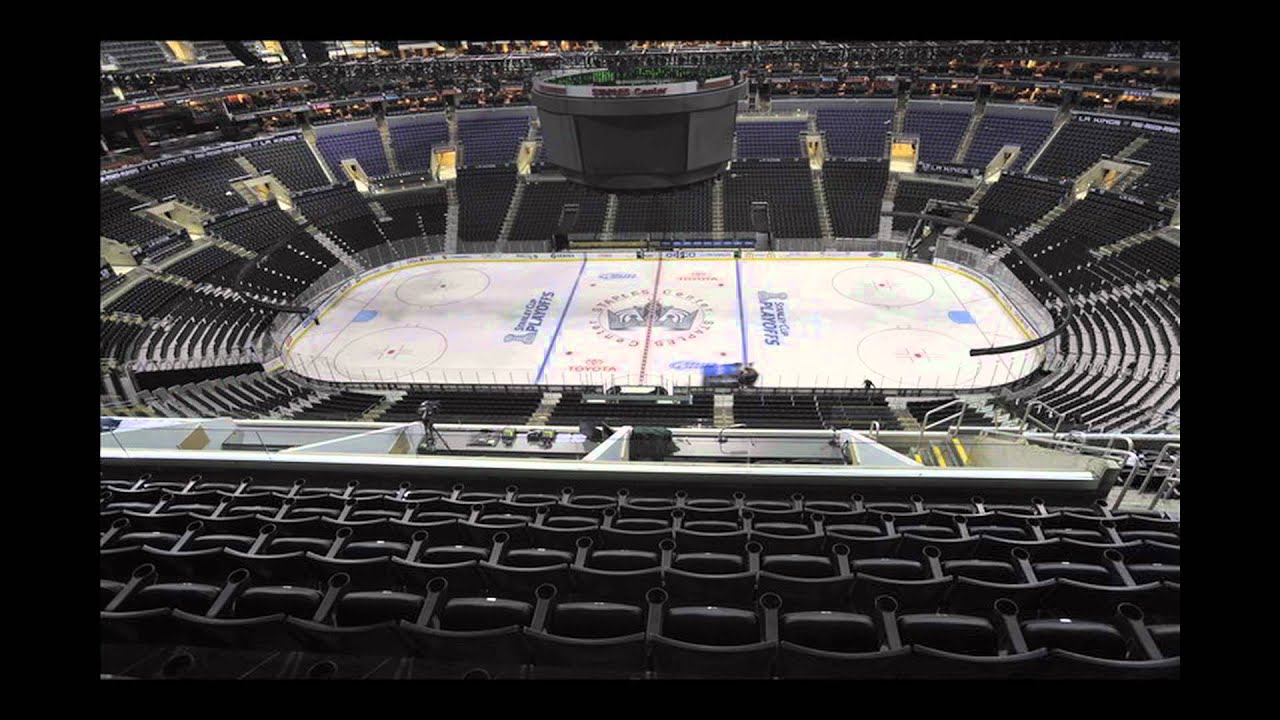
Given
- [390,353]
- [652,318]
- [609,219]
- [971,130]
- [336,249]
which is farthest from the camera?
[971,130]

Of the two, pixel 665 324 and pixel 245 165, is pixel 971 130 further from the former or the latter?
pixel 245 165

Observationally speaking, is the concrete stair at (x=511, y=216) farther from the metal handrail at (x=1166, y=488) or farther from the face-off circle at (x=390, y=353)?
the metal handrail at (x=1166, y=488)

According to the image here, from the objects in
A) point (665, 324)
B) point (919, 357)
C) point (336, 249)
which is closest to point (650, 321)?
point (665, 324)

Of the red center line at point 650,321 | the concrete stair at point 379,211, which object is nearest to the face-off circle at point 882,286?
the red center line at point 650,321

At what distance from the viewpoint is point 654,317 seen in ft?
84.6

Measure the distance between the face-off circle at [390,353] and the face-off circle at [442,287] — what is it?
111 inches

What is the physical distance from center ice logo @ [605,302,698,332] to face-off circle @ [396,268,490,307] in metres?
7.45

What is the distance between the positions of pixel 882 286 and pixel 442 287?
20.9 m

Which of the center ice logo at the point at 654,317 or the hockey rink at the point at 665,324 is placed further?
the center ice logo at the point at 654,317

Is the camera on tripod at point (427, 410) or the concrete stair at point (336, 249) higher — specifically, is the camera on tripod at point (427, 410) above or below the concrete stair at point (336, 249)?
below

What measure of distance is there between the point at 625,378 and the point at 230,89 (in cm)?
3225

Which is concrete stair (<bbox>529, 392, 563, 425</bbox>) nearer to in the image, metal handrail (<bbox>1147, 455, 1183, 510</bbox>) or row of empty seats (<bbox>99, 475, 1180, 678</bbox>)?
row of empty seats (<bbox>99, 475, 1180, 678</bbox>)

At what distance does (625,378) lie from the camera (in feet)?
70.0

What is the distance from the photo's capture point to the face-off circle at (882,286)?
26.7 m
